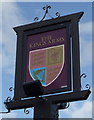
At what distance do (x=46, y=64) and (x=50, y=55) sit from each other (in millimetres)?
203

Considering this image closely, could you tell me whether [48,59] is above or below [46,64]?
above

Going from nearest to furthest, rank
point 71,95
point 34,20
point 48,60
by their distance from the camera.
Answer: point 71,95 → point 48,60 → point 34,20

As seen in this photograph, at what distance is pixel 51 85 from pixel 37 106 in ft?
1.59

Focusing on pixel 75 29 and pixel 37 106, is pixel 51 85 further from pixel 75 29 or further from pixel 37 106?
pixel 75 29

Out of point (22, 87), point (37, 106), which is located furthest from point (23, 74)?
point (37, 106)

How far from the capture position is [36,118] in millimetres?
6734

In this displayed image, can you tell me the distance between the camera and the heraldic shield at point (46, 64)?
698cm

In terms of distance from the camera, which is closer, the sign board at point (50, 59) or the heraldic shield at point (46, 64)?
the sign board at point (50, 59)

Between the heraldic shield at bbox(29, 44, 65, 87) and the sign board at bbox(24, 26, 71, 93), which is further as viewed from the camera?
the heraldic shield at bbox(29, 44, 65, 87)

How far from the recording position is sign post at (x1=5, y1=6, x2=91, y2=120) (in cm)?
670

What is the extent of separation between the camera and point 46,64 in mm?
7133

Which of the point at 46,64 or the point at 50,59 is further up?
the point at 50,59

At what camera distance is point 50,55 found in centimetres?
718

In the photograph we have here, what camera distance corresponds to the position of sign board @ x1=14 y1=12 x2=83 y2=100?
685cm
